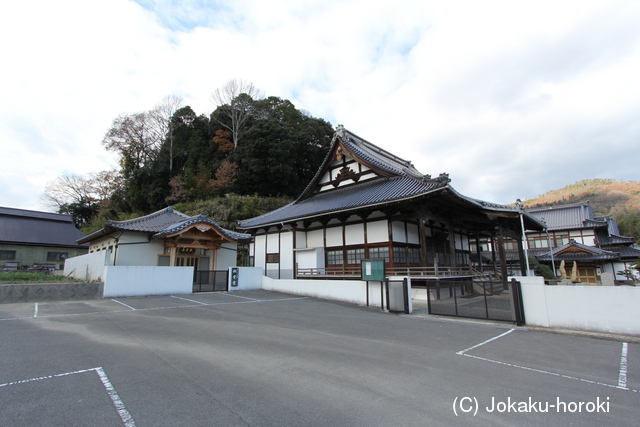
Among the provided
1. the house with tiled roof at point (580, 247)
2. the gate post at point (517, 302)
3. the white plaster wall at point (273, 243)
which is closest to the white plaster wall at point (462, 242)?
the house with tiled roof at point (580, 247)

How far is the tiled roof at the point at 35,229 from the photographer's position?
28.0 metres

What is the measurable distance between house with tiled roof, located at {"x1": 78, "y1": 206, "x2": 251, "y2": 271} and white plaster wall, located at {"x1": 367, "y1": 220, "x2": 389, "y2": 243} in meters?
8.45

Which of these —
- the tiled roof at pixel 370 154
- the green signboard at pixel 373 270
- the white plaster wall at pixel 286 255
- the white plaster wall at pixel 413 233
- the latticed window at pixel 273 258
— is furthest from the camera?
the latticed window at pixel 273 258

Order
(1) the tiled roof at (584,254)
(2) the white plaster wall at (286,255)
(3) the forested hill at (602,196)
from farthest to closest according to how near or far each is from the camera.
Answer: (3) the forested hill at (602,196)
(1) the tiled roof at (584,254)
(2) the white plaster wall at (286,255)

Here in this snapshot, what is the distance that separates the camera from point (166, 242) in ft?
56.8

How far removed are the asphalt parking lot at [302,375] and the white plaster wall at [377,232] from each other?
692cm

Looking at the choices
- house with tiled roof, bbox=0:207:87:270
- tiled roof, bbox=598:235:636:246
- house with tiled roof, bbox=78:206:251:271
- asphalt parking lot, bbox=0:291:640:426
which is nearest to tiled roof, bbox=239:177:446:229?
house with tiled roof, bbox=78:206:251:271

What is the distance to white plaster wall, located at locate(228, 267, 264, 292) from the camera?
53.3ft

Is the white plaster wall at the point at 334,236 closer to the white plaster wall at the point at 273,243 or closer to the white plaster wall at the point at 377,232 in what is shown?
the white plaster wall at the point at 377,232

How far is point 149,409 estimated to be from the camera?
3115 mm

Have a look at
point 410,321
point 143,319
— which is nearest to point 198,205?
point 143,319

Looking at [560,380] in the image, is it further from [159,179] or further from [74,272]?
[159,179]

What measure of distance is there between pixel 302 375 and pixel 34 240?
35.9 metres

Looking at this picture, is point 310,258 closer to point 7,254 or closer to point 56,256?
point 56,256
